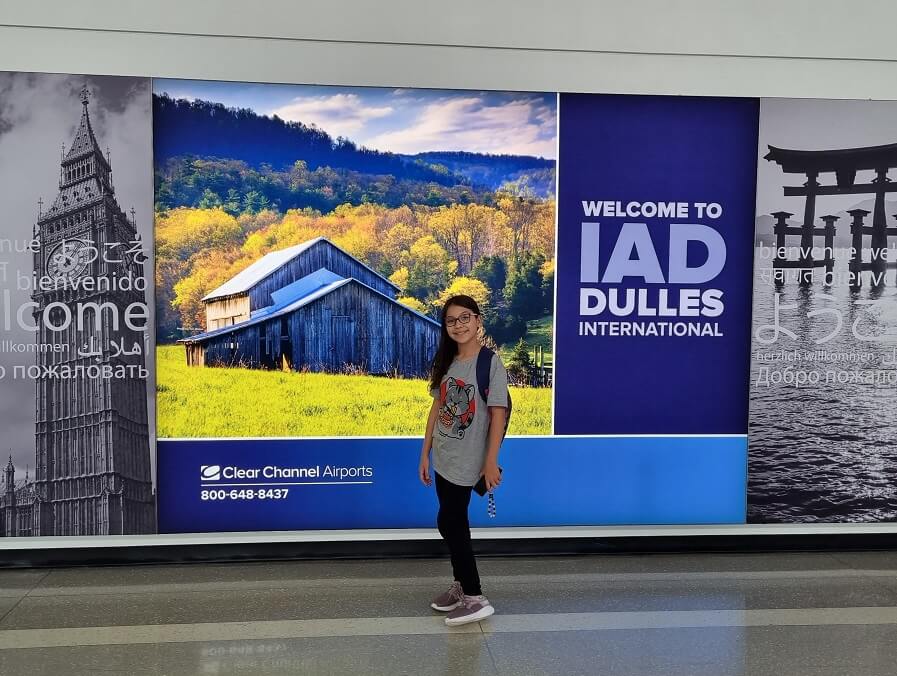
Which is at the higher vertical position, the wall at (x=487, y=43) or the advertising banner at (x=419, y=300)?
the wall at (x=487, y=43)

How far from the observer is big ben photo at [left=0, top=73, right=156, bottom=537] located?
4.96m

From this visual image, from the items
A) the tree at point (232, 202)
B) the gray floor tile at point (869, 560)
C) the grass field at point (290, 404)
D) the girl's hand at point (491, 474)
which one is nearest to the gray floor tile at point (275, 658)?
the girl's hand at point (491, 474)

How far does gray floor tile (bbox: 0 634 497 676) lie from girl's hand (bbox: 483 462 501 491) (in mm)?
787

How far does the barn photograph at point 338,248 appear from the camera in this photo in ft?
16.9

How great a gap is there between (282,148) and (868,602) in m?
4.48

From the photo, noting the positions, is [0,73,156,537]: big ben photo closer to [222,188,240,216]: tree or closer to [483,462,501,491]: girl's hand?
[222,188,240,216]: tree

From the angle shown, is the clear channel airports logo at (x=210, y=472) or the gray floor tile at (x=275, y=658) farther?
the clear channel airports logo at (x=210, y=472)

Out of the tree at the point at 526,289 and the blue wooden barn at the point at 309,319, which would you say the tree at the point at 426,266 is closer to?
the blue wooden barn at the point at 309,319

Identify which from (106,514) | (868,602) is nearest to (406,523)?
(106,514)

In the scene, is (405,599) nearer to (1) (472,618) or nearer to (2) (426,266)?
(1) (472,618)

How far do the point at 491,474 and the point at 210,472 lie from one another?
205 centimetres

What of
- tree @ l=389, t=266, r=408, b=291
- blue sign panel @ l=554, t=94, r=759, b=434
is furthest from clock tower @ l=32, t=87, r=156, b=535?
blue sign panel @ l=554, t=94, r=759, b=434

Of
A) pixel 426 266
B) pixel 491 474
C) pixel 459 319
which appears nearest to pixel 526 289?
pixel 426 266

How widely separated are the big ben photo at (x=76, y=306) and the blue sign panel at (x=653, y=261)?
2.71 meters
